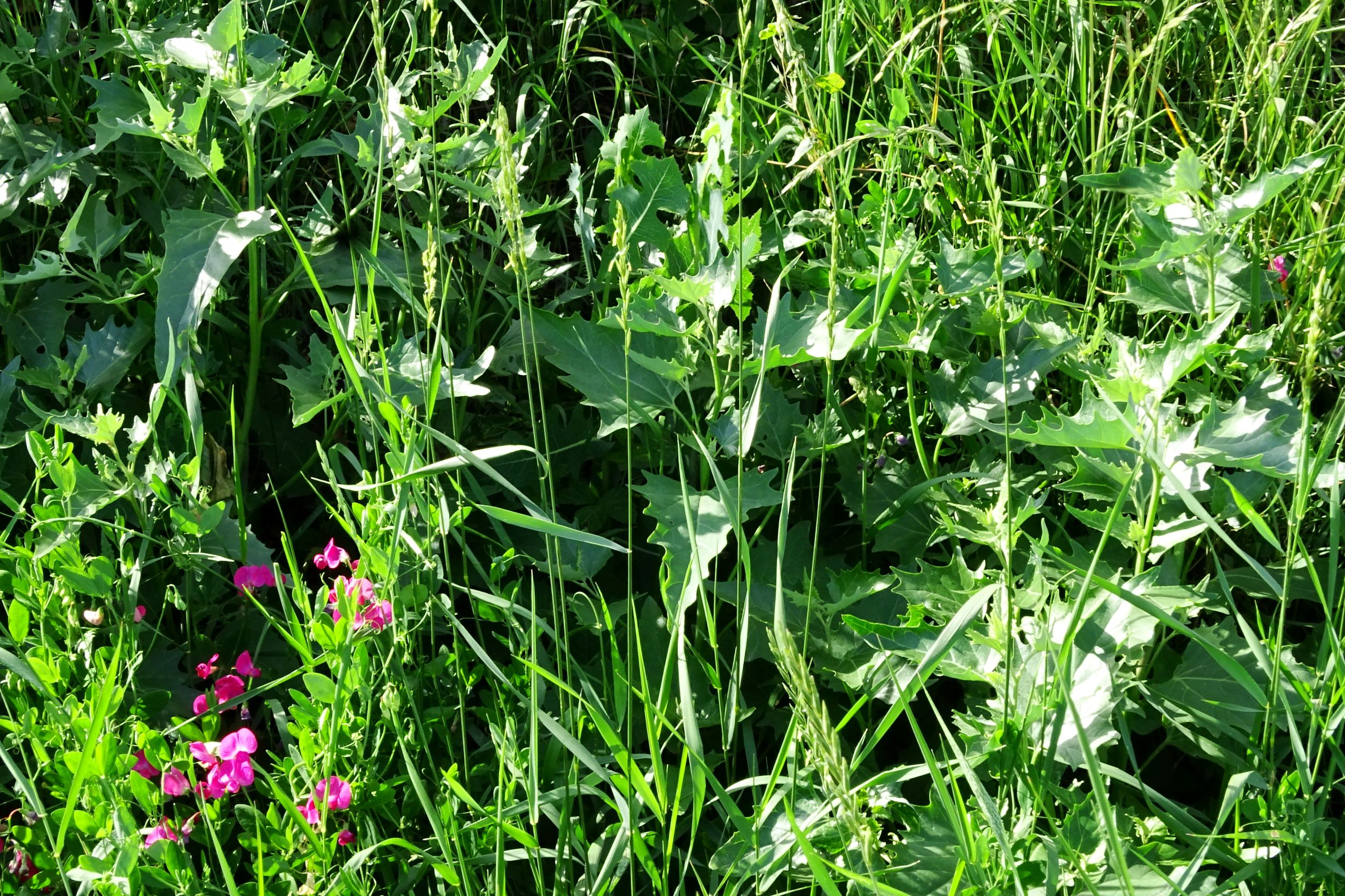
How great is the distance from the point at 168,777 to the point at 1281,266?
1842mm

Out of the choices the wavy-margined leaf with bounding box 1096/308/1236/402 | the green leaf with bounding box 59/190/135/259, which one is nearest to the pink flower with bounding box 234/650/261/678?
the green leaf with bounding box 59/190/135/259

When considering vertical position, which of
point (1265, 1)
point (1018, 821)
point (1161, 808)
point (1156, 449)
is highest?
point (1265, 1)

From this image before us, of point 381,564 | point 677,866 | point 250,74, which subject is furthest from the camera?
point 250,74

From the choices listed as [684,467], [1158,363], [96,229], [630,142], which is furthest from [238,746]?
[1158,363]

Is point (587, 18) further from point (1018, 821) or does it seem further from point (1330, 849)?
point (1330, 849)

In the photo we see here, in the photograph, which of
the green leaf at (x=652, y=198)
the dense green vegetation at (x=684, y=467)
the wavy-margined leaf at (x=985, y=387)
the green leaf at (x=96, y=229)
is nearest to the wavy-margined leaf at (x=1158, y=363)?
the dense green vegetation at (x=684, y=467)

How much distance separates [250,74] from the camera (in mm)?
1917

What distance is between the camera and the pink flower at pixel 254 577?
1677 millimetres

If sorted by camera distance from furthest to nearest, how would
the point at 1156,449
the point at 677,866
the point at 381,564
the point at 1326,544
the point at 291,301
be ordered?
the point at 291,301, the point at 1326,544, the point at 677,866, the point at 381,564, the point at 1156,449

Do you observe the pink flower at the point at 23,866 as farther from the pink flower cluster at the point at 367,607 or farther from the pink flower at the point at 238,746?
the pink flower cluster at the point at 367,607

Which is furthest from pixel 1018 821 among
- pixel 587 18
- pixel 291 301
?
pixel 587 18

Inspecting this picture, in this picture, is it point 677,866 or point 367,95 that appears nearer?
point 677,866

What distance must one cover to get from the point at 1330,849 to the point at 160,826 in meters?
1.34

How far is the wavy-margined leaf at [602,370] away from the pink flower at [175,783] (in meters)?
0.70
